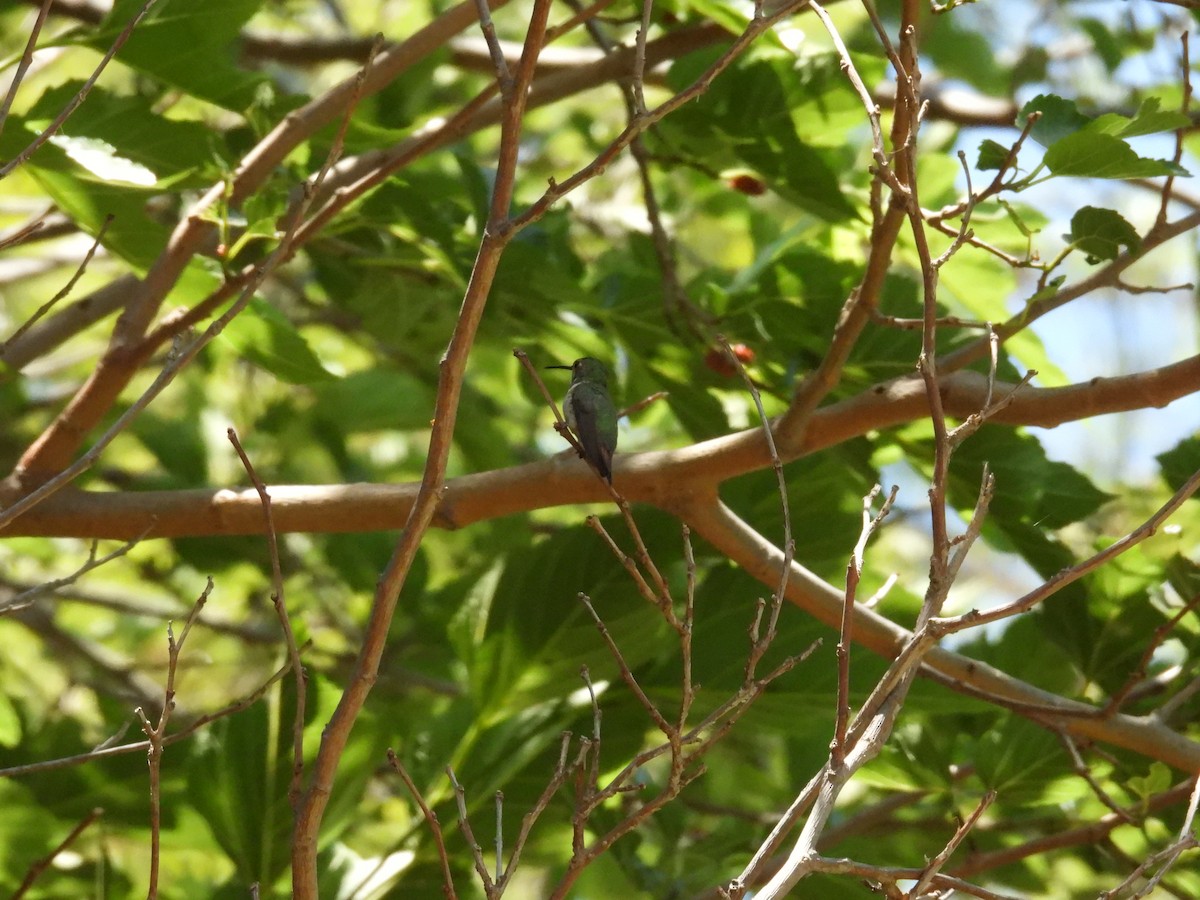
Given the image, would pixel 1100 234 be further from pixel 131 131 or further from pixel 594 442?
pixel 131 131

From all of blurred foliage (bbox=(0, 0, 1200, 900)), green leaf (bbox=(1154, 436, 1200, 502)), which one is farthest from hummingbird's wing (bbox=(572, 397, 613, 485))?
green leaf (bbox=(1154, 436, 1200, 502))

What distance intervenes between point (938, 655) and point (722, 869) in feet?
2.85

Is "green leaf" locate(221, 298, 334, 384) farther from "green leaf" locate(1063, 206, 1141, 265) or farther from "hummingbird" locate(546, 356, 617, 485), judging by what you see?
"green leaf" locate(1063, 206, 1141, 265)

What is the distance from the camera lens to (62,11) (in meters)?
2.84

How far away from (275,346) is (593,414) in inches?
23.0

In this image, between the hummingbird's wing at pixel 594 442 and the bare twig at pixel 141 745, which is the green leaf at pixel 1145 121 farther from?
the bare twig at pixel 141 745

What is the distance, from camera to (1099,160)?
1630 millimetres

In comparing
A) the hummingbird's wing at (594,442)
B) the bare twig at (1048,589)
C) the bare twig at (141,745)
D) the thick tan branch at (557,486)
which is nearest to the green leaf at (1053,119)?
the thick tan branch at (557,486)


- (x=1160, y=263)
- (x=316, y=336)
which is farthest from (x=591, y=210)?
(x=1160, y=263)

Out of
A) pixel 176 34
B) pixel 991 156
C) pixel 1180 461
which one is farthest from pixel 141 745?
pixel 1180 461

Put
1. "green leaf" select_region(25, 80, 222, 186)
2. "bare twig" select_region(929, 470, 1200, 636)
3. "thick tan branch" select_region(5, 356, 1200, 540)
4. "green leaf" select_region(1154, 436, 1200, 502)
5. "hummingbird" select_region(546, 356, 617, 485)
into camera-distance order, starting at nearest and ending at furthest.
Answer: "bare twig" select_region(929, 470, 1200, 636)
"thick tan branch" select_region(5, 356, 1200, 540)
"hummingbird" select_region(546, 356, 617, 485)
"green leaf" select_region(25, 80, 222, 186)
"green leaf" select_region(1154, 436, 1200, 502)

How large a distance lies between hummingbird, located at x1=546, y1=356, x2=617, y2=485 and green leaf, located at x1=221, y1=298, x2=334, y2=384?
42cm

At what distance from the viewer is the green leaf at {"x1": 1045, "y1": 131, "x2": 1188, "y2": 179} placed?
1.60m

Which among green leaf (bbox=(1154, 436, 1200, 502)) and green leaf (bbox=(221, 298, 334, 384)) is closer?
green leaf (bbox=(221, 298, 334, 384))
